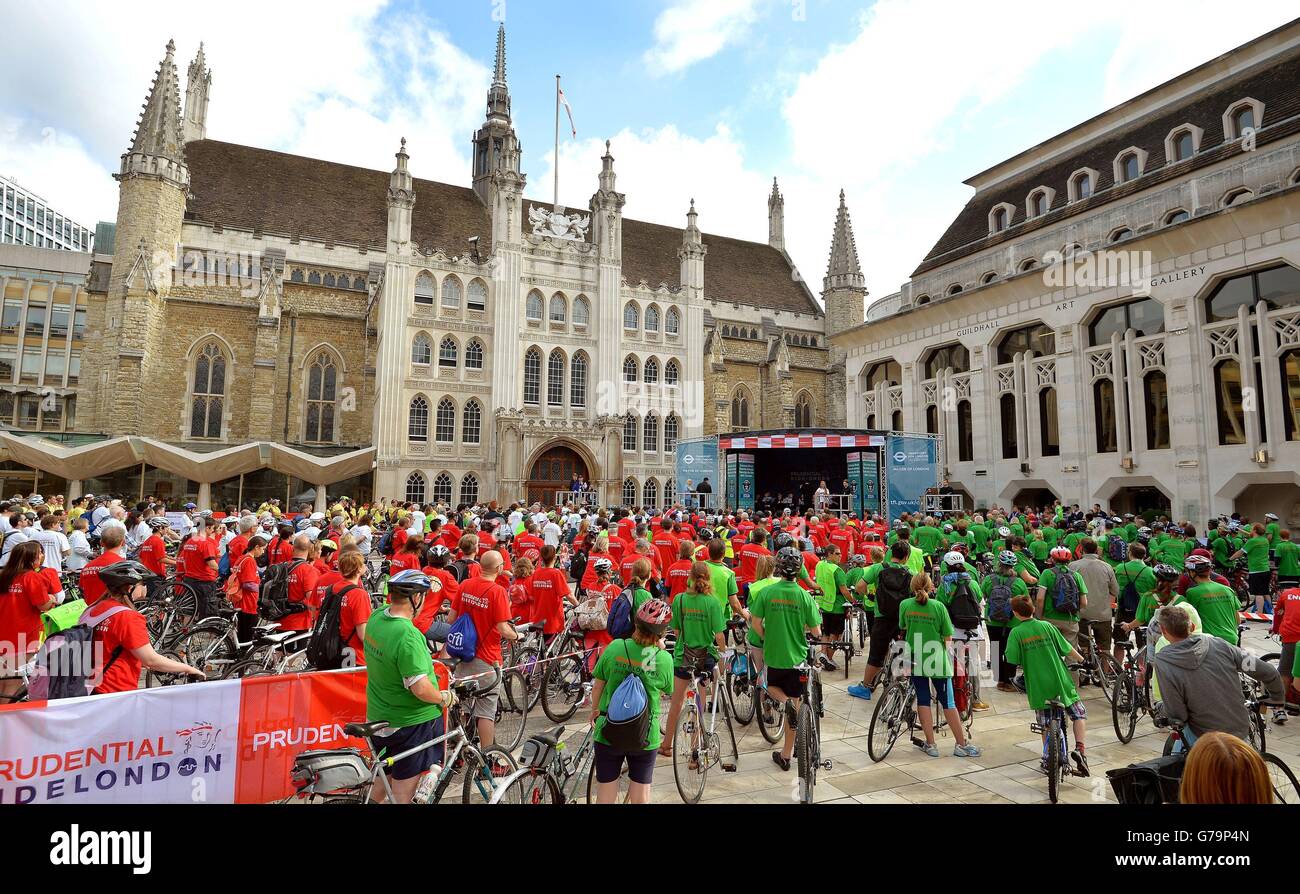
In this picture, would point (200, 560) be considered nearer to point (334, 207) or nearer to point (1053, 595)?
point (1053, 595)

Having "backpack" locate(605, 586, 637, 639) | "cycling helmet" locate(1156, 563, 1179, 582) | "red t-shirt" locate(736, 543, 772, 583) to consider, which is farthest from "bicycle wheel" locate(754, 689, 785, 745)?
"cycling helmet" locate(1156, 563, 1179, 582)

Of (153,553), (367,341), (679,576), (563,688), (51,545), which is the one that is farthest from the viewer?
(367,341)

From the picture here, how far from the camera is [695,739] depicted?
5.24 meters

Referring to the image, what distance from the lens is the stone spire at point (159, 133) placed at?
1167 inches

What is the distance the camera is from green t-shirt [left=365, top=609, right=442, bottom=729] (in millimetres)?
3941

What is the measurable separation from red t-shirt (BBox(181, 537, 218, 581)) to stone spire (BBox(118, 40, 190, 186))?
29473 mm

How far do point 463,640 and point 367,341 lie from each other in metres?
30.9

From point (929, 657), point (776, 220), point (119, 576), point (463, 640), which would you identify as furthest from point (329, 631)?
point (776, 220)

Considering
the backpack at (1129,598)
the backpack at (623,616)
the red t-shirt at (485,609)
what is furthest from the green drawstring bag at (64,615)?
the backpack at (1129,598)

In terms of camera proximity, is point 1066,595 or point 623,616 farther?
point 1066,595

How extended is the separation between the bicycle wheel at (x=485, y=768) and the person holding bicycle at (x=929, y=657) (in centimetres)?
385

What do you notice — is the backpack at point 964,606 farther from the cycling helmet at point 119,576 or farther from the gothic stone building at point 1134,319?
the gothic stone building at point 1134,319

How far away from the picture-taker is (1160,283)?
22453mm
